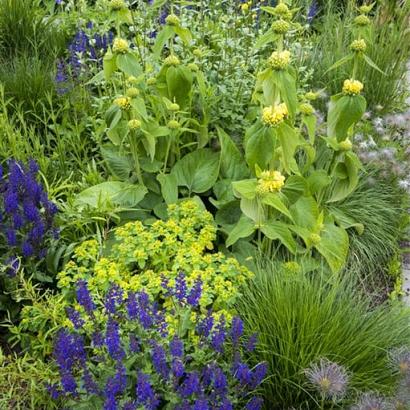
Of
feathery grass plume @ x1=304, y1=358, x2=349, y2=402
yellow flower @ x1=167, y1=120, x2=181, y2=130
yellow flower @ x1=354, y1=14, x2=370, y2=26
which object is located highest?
yellow flower @ x1=354, y1=14, x2=370, y2=26

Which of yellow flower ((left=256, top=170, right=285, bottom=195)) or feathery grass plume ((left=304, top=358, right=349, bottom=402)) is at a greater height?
yellow flower ((left=256, top=170, right=285, bottom=195))

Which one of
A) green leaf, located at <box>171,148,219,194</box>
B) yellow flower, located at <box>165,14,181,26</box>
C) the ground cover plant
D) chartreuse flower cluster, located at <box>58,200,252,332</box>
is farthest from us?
green leaf, located at <box>171,148,219,194</box>

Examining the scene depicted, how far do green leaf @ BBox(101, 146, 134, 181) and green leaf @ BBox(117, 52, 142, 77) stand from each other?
66 cm

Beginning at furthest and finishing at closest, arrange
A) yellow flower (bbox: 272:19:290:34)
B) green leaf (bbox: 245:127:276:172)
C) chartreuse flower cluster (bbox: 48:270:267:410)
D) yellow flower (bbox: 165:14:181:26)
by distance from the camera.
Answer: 1. yellow flower (bbox: 165:14:181:26)
2. green leaf (bbox: 245:127:276:172)
3. yellow flower (bbox: 272:19:290:34)
4. chartreuse flower cluster (bbox: 48:270:267:410)

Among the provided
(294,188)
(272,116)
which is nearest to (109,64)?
(272,116)

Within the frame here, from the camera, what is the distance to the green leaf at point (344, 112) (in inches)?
105


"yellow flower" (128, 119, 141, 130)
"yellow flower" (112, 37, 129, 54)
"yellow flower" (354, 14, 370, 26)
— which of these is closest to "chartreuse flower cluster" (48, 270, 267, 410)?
"yellow flower" (128, 119, 141, 130)

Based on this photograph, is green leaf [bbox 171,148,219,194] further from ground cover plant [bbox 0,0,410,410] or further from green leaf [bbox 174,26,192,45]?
green leaf [bbox 174,26,192,45]

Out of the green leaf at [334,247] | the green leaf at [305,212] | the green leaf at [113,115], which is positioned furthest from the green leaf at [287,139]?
the green leaf at [113,115]

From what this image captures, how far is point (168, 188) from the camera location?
3.00 meters

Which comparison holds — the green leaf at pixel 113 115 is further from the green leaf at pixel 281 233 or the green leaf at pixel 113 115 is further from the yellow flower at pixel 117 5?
the green leaf at pixel 281 233

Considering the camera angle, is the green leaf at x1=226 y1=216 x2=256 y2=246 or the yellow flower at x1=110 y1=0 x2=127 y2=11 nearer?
the yellow flower at x1=110 y1=0 x2=127 y2=11

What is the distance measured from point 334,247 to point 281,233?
0.32 metres

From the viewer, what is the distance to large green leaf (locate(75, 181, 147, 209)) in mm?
2957
